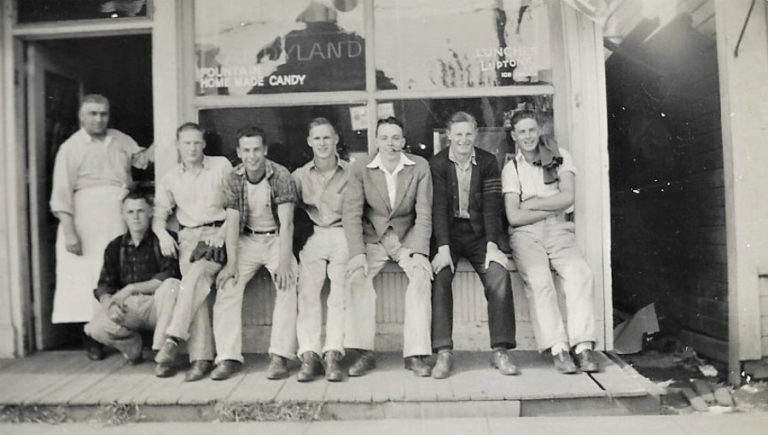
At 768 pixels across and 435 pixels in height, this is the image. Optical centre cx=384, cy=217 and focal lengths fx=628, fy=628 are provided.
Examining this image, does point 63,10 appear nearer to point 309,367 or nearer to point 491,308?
point 309,367

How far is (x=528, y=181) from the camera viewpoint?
13.7 ft

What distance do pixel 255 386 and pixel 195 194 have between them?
4.47ft

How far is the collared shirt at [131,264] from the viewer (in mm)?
4203

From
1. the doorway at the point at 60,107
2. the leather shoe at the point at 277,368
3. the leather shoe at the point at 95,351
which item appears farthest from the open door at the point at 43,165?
the leather shoe at the point at 277,368

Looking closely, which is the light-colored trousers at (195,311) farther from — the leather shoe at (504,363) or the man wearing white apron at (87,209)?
the leather shoe at (504,363)

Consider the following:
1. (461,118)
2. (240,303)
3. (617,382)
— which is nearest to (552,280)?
(617,382)

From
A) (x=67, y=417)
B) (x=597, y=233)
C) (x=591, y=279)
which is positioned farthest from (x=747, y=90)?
(x=67, y=417)

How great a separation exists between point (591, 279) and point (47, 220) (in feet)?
12.9

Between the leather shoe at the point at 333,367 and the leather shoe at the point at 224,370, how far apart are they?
60 cm

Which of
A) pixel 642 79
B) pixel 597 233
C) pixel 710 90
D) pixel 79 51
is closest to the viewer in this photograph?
pixel 597 233

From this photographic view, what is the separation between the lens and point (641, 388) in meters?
3.52

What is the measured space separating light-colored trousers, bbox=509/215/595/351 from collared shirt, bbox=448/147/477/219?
37 cm

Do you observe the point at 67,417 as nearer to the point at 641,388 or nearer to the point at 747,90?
the point at 641,388

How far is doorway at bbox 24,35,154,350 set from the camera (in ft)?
15.2
